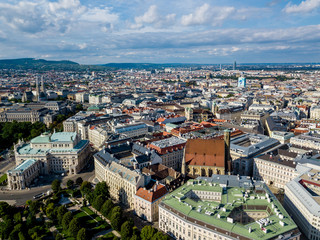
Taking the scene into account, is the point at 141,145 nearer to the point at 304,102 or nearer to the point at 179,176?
the point at 179,176

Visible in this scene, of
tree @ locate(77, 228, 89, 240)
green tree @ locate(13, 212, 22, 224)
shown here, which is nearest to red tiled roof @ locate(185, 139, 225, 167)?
tree @ locate(77, 228, 89, 240)

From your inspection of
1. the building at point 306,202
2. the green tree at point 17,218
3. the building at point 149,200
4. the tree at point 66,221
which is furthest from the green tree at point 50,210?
the building at point 306,202

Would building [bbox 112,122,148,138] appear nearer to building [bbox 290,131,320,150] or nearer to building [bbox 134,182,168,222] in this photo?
building [bbox 134,182,168,222]

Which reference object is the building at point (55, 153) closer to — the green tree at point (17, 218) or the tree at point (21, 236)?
the green tree at point (17, 218)

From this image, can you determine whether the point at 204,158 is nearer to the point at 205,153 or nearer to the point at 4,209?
the point at 205,153

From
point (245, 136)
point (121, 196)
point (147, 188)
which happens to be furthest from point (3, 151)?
point (245, 136)
